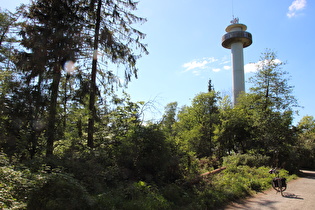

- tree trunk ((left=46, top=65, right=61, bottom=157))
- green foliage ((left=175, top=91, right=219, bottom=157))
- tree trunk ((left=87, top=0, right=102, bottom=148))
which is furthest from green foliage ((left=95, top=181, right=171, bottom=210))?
green foliage ((left=175, top=91, right=219, bottom=157))

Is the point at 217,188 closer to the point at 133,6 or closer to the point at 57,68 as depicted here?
the point at 57,68

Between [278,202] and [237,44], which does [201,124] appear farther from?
[237,44]

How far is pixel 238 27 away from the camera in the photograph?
4716 cm

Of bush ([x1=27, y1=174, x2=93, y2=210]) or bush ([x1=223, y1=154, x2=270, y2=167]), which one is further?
bush ([x1=223, y1=154, x2=270, y2=167])

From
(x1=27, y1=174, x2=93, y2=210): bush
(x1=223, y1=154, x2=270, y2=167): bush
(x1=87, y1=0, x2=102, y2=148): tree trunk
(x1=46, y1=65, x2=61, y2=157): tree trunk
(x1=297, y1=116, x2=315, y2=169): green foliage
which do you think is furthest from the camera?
(x1=297, y1=116, x2=315, y2=169): green foliage

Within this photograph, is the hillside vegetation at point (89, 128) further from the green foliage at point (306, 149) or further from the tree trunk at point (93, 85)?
the green foliage at point (306, 149)

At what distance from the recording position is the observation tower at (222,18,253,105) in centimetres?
4309

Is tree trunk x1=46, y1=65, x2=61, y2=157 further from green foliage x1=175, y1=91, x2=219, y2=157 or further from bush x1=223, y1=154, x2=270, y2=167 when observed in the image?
bush x1=223, y1=154, x2=270, y2=167

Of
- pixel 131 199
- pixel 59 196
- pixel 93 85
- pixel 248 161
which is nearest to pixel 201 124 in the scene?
pixel 248 161

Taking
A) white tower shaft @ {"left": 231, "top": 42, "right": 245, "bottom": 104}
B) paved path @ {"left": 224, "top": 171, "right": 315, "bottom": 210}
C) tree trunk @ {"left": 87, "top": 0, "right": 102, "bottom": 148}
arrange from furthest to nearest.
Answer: white tower shaft @ {"left": 231, "top": 42, "right": 245, "bottom": 104} < tree trunk @ {"left": 87, "top": 0, "right": 102, "bottom": 148} < paved path @ {"left": 224, "top": 171, "right": 315, "bottom": 210}

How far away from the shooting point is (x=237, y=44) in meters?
45.7

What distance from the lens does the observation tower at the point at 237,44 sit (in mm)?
43094

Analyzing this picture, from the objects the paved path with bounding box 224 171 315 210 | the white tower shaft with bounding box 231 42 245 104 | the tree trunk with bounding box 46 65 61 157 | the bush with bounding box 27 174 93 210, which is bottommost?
the paved path with bounding box 224 171 315 210

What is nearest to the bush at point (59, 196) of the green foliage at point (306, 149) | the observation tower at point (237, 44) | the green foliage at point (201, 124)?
the green foliage at point (201, 124)
